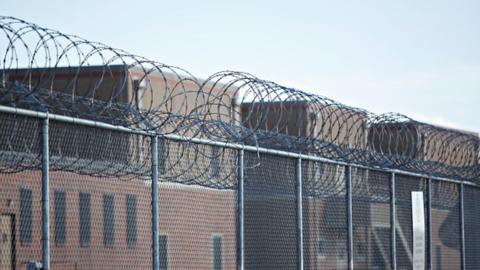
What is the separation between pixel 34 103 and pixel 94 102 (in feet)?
2.27

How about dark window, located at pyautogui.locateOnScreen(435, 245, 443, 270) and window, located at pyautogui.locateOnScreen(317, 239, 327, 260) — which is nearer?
window, located at pyautogui.locateOnScreen(317, 239, 327, 260)

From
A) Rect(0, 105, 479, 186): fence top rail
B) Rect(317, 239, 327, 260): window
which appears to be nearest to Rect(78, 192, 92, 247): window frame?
Rect(0, 105, 479, 186): fence top rail

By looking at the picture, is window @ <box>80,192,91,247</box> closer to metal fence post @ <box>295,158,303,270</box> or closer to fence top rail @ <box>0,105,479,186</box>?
fence top rail @ <box>0,105,479,186</box>

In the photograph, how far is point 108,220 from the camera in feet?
41.8

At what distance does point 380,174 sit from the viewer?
1588cm

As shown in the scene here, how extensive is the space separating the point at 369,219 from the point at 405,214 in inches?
68.7

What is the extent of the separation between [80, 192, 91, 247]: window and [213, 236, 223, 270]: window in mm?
1942

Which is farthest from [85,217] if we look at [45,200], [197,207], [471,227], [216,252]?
[471,227]

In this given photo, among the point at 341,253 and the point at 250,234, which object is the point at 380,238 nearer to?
the point at 341,253

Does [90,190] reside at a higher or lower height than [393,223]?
higher

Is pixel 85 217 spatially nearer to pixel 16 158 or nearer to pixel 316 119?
pixel 16 158

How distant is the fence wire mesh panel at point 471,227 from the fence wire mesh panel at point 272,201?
240 inches

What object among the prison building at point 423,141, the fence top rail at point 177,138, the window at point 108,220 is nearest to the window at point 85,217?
the window at point 108,220

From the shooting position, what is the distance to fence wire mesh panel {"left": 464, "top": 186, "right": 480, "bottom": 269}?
19.8 meters
